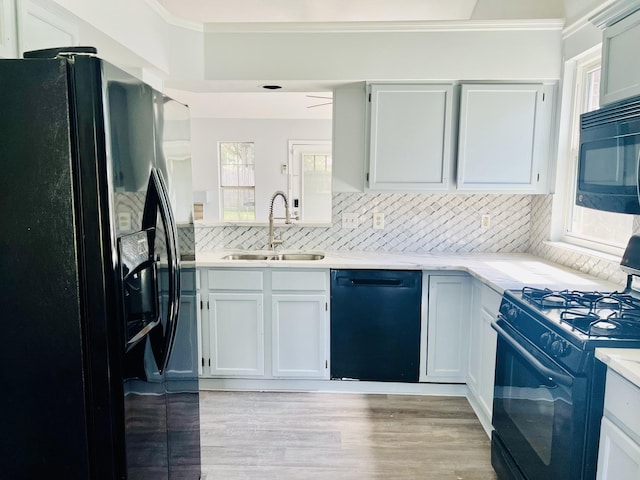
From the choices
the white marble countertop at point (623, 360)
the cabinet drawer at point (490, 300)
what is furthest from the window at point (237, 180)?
the white marble countertop at point (623, 360)

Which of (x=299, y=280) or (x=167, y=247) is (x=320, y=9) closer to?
(x=299, y=280)

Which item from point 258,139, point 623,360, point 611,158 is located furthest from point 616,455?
point 258,139

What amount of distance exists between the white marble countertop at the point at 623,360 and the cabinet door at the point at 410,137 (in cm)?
178

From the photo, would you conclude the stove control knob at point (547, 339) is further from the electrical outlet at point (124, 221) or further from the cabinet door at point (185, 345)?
the electrical outlet at point (124, 221)

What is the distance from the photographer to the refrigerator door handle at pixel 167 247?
1380mm

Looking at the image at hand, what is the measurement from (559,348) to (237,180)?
6.48m

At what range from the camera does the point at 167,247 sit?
1436mm

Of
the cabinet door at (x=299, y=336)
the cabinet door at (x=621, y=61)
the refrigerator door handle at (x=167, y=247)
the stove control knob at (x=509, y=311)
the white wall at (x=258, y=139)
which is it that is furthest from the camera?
the white wall at (x=258, y=139)

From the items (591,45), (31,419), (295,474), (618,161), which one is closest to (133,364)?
(31,419)

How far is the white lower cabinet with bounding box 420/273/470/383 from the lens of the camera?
291 centimetres

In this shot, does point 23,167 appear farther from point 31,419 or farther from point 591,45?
point 591,45

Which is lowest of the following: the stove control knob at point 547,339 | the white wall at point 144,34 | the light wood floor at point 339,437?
the light wood floor at point 339,437

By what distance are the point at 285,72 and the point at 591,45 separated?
1874mm

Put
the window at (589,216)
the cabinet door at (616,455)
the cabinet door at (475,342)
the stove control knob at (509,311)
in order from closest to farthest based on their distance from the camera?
1. the cabinet door at (616,455)
2. the stove control knob at (509,311)
3. the window at (589,216)
4. the cabinet door at (475,342)
